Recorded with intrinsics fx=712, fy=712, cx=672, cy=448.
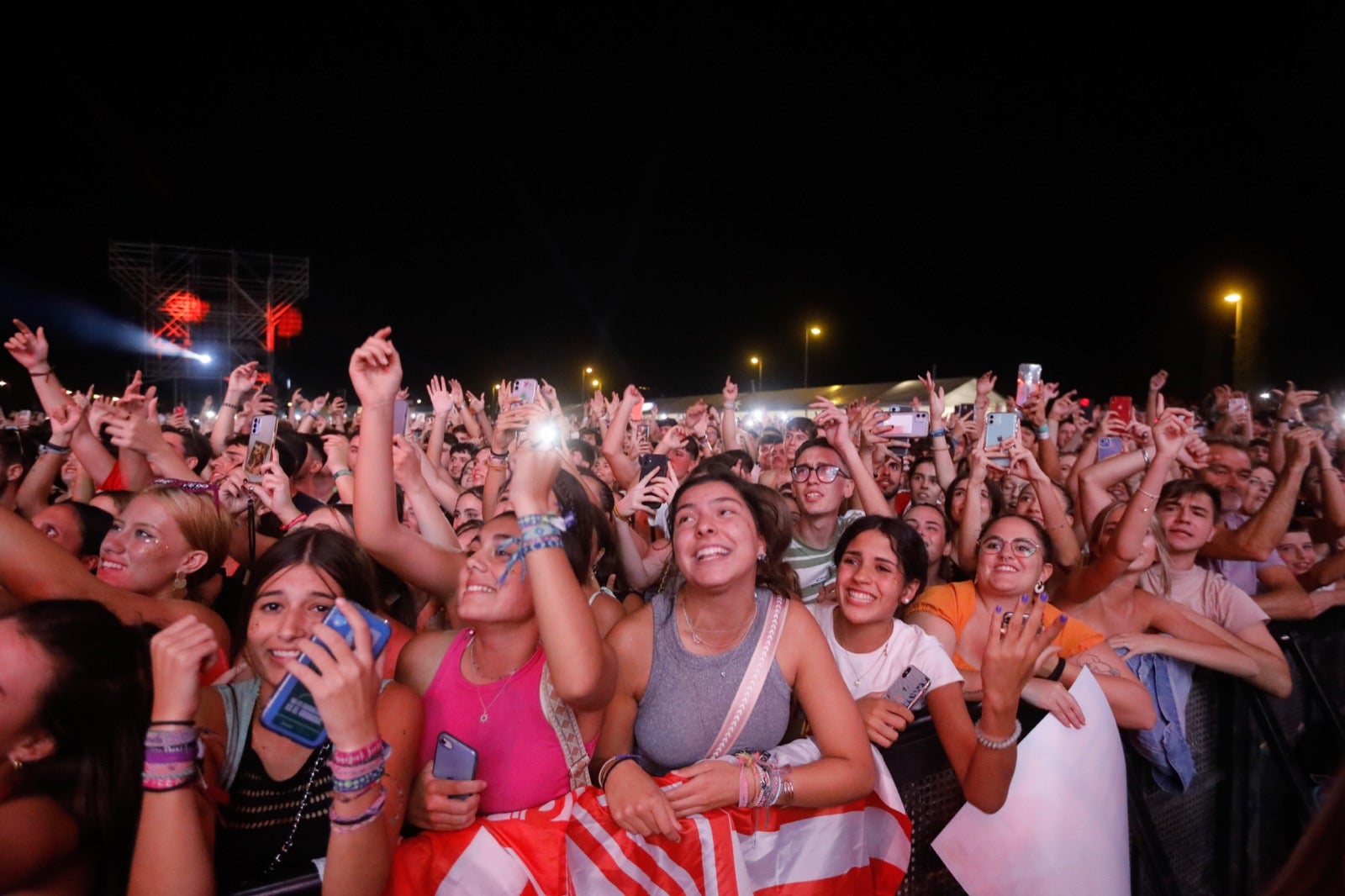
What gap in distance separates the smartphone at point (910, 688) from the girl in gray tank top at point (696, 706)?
463mm

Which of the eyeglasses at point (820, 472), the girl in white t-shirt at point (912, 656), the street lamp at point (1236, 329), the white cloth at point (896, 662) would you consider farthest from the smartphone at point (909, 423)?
the street lamp at point (1236, 329)

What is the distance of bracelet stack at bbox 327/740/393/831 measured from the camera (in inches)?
58.4

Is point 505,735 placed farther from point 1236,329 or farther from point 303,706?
point 1236,329

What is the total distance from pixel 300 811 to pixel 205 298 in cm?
4801

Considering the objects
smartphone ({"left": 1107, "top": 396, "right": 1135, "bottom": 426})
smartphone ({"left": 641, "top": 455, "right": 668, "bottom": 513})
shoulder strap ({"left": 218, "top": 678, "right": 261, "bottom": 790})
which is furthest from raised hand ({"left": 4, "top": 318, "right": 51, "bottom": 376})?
smartphone ({"left": 1107, "top": 396, "right": 1135, "bottom": 426})

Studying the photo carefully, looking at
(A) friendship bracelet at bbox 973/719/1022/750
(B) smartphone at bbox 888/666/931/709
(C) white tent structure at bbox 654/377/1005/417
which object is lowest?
(A) friendship bracelet at bbox 973/719/1022/750

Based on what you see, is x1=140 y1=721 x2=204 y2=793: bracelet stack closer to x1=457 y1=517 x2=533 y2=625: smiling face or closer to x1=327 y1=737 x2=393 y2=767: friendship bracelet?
x1=327 y1=737 x2=393 y2=767: friendship bracelet

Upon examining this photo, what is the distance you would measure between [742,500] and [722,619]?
1.36ft

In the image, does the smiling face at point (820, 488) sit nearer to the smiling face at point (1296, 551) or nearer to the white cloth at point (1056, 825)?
the white cloth at point (1056, 825)

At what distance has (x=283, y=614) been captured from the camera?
2059 millimetres

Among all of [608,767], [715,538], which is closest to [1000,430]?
[715,538]

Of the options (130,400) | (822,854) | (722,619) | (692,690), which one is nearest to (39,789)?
(692,690)

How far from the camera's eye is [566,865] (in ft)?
6.26

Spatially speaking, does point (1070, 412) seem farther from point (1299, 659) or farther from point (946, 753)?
point (946, 753)
